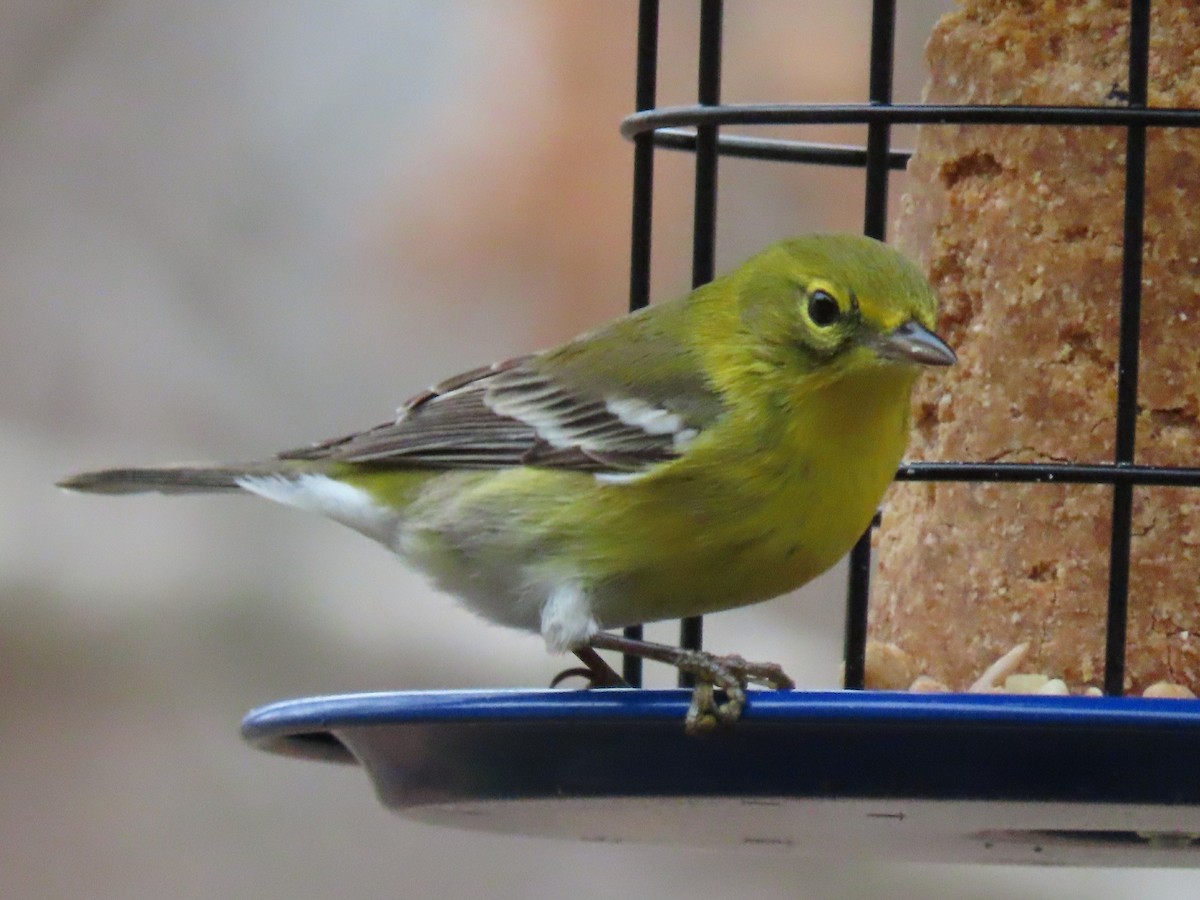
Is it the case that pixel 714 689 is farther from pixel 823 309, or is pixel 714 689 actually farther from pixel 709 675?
pixel 823 309

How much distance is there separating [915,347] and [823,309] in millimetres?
303

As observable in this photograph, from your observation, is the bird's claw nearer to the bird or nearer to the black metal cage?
the bird

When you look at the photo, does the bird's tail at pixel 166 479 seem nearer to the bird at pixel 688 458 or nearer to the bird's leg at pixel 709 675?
the bird at pixel 688 458

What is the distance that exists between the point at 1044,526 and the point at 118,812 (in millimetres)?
4905

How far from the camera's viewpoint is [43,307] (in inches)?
310

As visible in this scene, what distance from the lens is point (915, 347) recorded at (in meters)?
3.79

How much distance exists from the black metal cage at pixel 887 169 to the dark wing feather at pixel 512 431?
0.45m

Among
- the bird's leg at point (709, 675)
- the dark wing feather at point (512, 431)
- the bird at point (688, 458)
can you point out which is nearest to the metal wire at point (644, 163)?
the bird at point (688, 458)

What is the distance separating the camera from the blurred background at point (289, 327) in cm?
749

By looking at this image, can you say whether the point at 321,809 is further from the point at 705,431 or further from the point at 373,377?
Answer: the point at 705,431

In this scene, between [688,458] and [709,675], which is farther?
[688,458]

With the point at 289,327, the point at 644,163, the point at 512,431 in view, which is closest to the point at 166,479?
the point at 512,431

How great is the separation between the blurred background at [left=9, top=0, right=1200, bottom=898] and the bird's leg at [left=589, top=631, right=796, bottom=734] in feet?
11.3

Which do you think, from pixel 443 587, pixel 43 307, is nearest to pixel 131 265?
pixel 43 307
